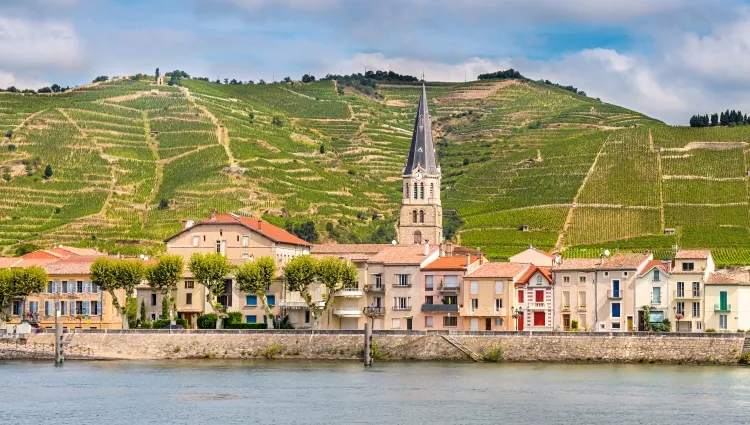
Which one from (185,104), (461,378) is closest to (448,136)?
(185,104)

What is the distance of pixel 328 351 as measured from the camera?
76.8m

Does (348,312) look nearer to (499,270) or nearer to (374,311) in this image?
(374,311)

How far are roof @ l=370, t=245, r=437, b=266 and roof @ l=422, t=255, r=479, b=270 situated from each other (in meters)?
0.73

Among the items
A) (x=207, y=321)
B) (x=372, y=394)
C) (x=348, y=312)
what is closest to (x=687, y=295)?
(x=348, y=312)

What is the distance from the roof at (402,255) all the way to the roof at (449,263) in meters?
0.73

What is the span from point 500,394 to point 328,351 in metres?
17.6

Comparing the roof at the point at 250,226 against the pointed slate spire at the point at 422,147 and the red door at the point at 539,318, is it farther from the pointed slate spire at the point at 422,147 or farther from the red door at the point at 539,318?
the pointed slate spire at the point at 422,147

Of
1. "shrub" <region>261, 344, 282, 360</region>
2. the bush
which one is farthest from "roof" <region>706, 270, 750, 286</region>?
the bush

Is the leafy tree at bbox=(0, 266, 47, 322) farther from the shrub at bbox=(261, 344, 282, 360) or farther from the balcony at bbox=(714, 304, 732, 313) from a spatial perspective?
the balcony at bbox=(714, 304, 732, 313)

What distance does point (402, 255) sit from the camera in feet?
283

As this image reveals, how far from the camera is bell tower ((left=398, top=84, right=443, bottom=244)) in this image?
111 meters

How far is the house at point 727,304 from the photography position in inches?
3071

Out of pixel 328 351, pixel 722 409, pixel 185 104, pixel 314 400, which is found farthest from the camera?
pixel 185 104

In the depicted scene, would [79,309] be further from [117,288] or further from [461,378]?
[461,378]
